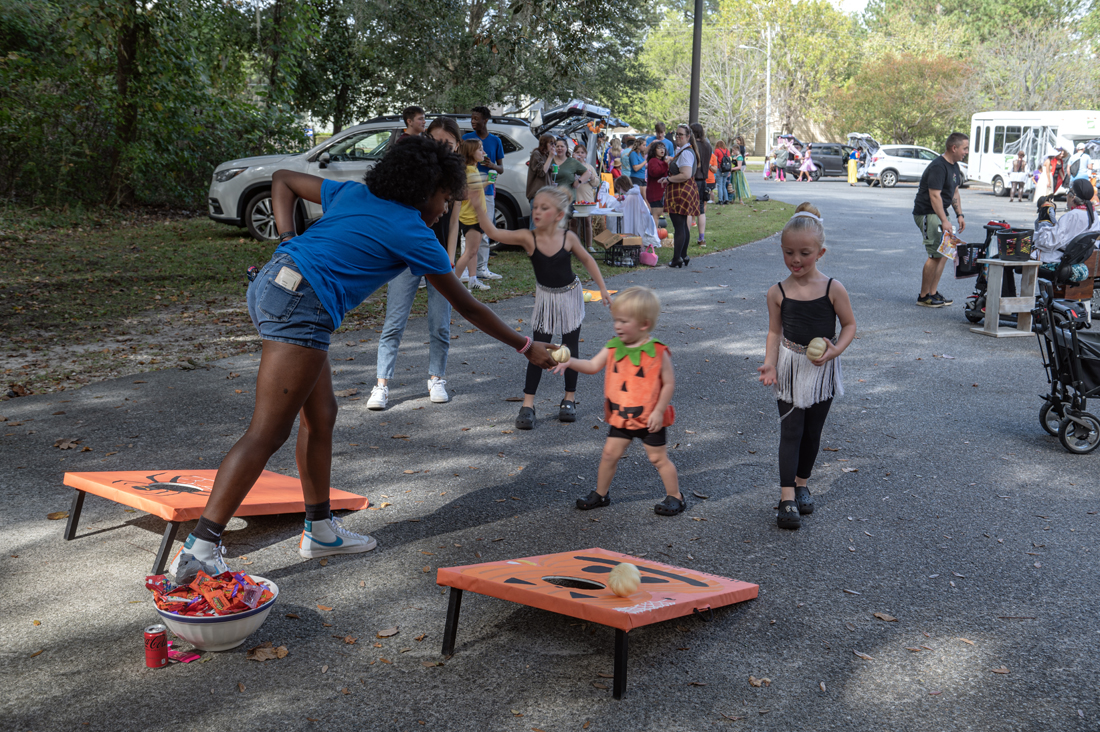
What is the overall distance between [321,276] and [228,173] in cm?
1317

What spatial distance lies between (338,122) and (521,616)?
2600 cm

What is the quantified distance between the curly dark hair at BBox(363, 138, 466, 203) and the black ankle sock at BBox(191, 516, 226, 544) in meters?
1.43

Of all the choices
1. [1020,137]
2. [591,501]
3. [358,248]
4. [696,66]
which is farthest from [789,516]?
[1020,137]

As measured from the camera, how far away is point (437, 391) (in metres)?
6.98

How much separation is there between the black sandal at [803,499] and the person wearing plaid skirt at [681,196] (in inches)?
369

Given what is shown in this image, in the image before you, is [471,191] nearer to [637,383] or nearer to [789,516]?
[637,383]

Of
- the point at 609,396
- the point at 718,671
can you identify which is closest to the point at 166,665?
the point at 718,671

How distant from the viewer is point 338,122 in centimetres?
2756

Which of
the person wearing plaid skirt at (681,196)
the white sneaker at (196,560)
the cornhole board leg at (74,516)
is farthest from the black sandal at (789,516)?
the person wearing plaid skirt at (681,196)

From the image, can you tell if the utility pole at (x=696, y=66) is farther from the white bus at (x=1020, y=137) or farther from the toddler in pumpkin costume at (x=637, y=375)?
the toddler in pumpkin costume at (x=637, y=375)

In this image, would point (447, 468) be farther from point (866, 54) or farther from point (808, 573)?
point (866, 54)

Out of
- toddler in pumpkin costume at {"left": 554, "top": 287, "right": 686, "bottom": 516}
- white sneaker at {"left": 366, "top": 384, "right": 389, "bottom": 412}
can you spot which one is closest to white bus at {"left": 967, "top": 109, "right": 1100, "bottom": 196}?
white sneaker at {"left": 366, "top": 384, "right": 389, "bottom": 412}

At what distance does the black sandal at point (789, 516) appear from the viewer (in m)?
4.62

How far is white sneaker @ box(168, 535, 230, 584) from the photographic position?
335 centimetres
